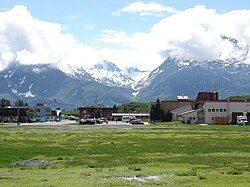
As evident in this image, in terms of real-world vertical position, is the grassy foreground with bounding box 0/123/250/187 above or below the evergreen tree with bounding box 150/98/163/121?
below

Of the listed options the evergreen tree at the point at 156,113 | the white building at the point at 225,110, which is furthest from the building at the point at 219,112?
the evergreen tree at the point at 156,113

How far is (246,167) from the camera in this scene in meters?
31.6

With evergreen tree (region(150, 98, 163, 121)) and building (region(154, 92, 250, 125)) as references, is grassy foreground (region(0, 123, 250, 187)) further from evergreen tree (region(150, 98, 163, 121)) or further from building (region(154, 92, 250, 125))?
evergreen tree (region(150, 98, 163, 121))

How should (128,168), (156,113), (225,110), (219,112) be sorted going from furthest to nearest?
(156,113)
(219,112)
(225,110)
(128,168)

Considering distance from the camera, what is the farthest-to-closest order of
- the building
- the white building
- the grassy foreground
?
the white building, the building, the grassy foreground

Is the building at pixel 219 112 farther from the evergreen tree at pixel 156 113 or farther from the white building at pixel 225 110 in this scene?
the evergreen tree at pixel 156 113

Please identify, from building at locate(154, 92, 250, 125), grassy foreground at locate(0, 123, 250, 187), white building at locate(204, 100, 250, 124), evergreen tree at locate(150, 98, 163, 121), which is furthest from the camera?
evergreen tree at locate(150, 98, 163, 121)

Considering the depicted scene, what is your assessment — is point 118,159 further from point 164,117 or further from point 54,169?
point 164,117

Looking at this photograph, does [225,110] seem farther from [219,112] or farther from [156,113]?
[156,113]

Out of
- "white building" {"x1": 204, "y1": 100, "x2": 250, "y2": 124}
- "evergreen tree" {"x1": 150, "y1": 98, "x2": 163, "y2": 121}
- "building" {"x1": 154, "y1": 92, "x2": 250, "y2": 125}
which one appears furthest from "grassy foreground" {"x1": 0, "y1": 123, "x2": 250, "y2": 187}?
"evergreen tree" {"x1": 150, "y1": 98, "x2": 163, "y2": 121}

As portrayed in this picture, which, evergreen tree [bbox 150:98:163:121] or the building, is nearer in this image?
the building

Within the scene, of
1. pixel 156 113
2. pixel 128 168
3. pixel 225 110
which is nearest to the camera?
pixel 128 168

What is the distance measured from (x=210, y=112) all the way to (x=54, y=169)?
419 feet

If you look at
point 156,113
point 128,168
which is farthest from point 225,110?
point 128,168
